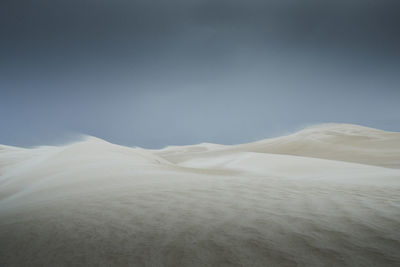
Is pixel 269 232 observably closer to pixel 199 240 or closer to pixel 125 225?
pixel 199 240

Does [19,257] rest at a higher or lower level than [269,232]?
lower

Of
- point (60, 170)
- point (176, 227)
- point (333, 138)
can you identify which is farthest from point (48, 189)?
point (333, 138)

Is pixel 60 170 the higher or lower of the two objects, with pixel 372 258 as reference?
higher

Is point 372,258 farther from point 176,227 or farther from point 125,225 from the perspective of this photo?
point 125,225

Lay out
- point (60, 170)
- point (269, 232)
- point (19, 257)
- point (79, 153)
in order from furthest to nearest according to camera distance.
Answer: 1. point (79, 153)
2. point (60, 170)
3. point (269, 232)
4. point (19, 257)

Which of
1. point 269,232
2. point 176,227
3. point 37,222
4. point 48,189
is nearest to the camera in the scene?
point 269,232

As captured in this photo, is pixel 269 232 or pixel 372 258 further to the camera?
pixel 269 232

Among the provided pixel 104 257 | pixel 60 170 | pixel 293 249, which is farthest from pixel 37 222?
pixel 60 170

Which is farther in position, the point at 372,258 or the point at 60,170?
the point at 60,170

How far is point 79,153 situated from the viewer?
38.7 ft

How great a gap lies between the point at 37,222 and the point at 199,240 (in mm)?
2130

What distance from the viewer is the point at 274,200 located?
415 centimetres

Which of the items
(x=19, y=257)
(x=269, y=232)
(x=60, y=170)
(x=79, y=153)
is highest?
(x=79, y=153)

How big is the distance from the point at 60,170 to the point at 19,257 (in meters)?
7.25
